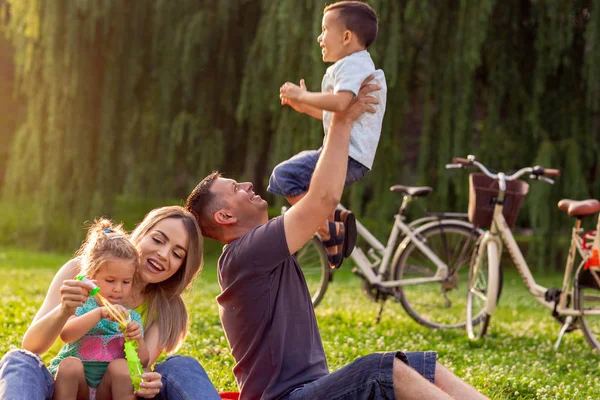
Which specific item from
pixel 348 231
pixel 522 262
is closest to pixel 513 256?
pixel 522 262

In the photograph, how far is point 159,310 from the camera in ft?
10.6

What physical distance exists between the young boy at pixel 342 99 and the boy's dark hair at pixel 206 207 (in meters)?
0.40

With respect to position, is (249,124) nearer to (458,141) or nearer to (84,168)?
(84,168)

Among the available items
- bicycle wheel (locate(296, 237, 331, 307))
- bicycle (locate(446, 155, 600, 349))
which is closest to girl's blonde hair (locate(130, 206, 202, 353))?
bicycle (locate(446, 155, 600, 349))

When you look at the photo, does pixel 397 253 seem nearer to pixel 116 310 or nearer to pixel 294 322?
pixel 294 322

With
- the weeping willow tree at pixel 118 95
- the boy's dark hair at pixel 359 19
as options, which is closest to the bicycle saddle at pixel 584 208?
the boy's dark hair at pixel 359 19

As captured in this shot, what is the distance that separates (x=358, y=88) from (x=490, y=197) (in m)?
3.22

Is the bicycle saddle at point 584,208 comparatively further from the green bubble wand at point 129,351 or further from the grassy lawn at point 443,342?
the green bubble wand at point 129,351

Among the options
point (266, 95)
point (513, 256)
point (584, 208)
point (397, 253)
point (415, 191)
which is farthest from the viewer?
point (266, 95)

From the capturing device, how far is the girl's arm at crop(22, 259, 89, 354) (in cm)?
275

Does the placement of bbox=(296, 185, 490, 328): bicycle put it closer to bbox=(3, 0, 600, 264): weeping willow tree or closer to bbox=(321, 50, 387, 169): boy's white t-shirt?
bbox=(321, 50, 387, 169): boy's white t-shirt

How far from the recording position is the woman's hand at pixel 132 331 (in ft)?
9.61

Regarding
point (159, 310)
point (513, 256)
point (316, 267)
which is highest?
point (159, 310)

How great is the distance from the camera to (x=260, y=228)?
2.89 metres
